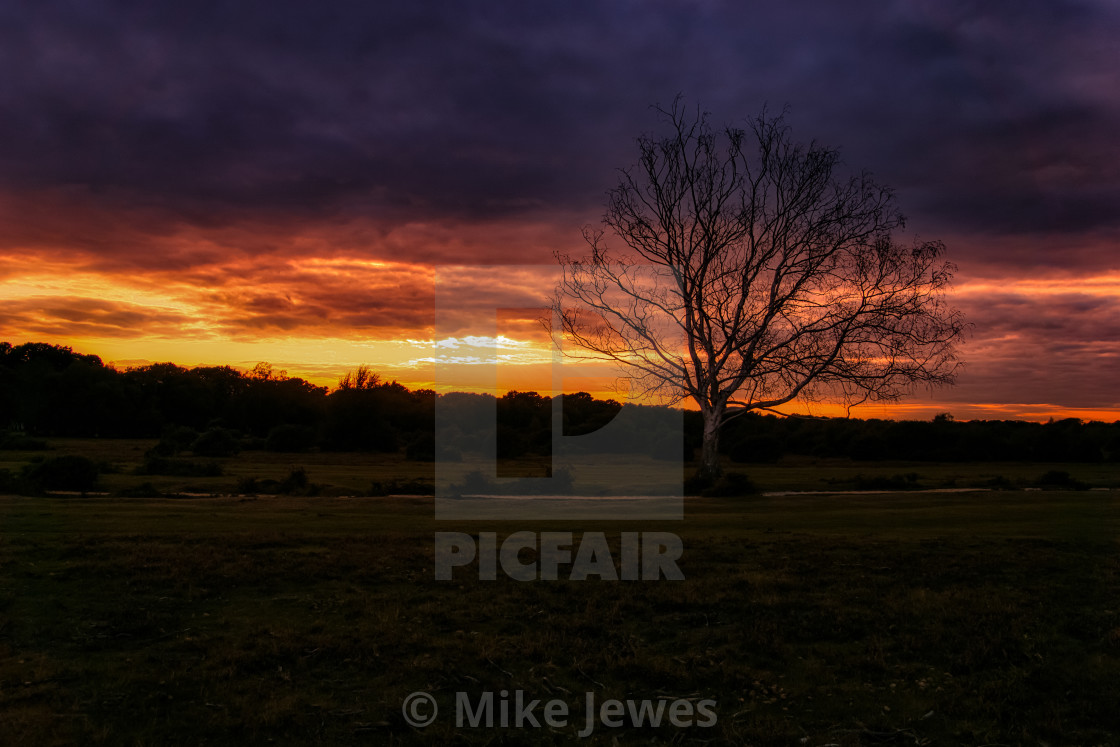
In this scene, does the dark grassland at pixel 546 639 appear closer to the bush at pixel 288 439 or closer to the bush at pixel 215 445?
the bush at pixel 215 445

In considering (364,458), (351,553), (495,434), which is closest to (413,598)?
(351,553)

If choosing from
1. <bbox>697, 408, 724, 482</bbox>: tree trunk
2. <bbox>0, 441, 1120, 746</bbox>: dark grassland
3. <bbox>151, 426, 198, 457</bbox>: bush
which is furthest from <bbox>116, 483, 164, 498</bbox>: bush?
<bbox>697, 408, 724, 482</bbox>: tree trunk

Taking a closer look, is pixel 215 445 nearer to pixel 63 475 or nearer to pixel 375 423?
pixel 375 423

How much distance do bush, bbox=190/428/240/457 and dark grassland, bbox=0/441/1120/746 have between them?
2663 centimetres

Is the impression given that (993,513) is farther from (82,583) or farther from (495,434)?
(495,434)

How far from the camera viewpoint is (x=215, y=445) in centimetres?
3797

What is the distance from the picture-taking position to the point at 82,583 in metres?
8.48

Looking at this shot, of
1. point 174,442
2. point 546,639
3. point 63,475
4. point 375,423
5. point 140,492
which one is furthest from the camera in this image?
point 375,423

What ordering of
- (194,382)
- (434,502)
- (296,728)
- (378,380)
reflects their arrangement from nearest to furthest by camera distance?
(296,728), (434,502), (378,380), (194,382)

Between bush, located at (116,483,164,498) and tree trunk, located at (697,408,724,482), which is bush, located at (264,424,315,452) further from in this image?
tree trunk, located at (697,408,724,482)

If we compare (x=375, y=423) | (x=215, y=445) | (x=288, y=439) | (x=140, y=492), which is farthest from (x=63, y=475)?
(x=375, y=423)

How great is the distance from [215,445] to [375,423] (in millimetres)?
11384

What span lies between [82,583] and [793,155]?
22.5 metres

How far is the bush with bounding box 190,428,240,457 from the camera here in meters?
37.4
